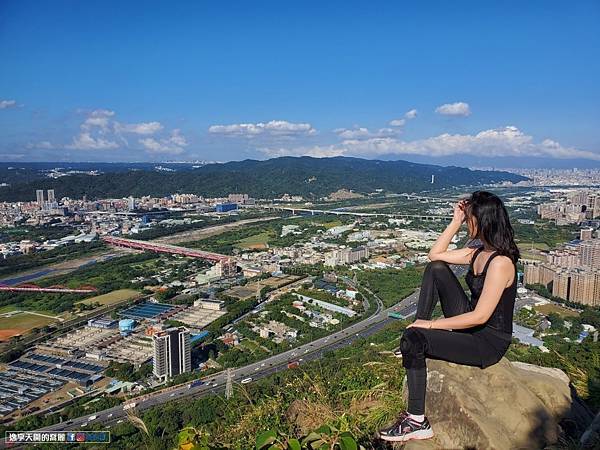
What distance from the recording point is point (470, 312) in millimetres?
1282

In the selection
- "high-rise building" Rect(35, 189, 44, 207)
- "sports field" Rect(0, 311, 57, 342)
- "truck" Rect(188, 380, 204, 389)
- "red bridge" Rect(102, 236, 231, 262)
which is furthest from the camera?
"high-rise building" Rect(35, 189, 44, 207)

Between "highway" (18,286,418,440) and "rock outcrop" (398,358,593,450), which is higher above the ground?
"rock outcrop" (398,358,593,450)

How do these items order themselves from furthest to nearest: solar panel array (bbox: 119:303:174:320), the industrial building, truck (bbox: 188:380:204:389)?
the industrial building → solar panel array (bbox: 119:303:174:320) → truck (bbox: 188:380:204:389)

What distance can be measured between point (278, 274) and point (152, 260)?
5760mm

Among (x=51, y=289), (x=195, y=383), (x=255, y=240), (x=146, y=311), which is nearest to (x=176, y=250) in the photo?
(x=255, y=240)

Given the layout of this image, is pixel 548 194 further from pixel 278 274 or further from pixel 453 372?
pixel 453 372

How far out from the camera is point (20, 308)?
12.9 meters

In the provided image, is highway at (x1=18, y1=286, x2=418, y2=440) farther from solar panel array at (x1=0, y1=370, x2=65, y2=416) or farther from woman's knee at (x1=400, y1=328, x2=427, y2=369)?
woman's knee at (x1=400, y1=328, x2=427, y2=369)

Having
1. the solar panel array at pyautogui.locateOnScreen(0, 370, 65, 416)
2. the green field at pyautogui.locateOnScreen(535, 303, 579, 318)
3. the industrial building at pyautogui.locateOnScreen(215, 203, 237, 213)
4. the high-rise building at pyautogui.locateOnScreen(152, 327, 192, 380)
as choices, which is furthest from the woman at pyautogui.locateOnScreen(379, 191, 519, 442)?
the industrial building at pyautogui.locateOnScreen(215, 203, 237, 213)

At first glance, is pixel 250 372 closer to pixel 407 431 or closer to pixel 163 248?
pixel 407 431

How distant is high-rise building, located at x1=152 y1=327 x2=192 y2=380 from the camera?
8281 mm

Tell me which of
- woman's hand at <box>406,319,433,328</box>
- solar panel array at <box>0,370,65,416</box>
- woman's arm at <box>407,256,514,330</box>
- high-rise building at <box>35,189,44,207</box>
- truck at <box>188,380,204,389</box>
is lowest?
solar panel array at <box>0,370,65,416</box>

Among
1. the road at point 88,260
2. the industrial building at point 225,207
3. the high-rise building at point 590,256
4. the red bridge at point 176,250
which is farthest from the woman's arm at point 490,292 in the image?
the industrial building at point 225,207

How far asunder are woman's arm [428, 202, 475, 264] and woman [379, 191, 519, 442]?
0.02 meters
